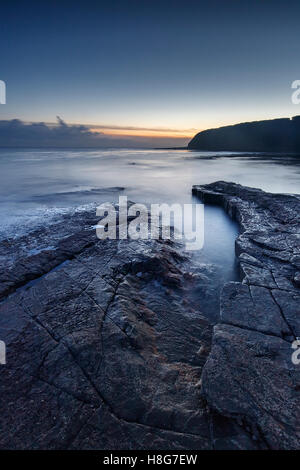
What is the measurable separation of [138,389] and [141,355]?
1.53 feet

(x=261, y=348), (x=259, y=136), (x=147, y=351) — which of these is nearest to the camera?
(x=261, y=348)

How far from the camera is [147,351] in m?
3.13

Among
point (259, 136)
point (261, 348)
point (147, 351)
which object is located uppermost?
point (259, 136)

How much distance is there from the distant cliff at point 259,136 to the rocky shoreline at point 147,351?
4218 inches

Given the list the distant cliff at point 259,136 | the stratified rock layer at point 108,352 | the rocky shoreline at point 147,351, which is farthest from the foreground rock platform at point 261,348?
the distant cliff at point 259,136

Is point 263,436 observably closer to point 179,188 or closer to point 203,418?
point 203,418

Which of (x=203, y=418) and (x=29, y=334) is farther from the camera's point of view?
(x=29, y=334)

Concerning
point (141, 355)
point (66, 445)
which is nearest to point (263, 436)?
point (141, 355)

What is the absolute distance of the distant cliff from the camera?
101 m

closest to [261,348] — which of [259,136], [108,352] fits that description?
[108,352]

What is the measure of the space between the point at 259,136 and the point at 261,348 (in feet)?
434

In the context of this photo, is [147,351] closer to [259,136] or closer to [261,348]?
[261,348]

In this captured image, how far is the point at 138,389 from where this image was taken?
260cm

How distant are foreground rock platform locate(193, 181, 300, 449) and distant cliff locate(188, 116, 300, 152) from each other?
105950 millimetres
